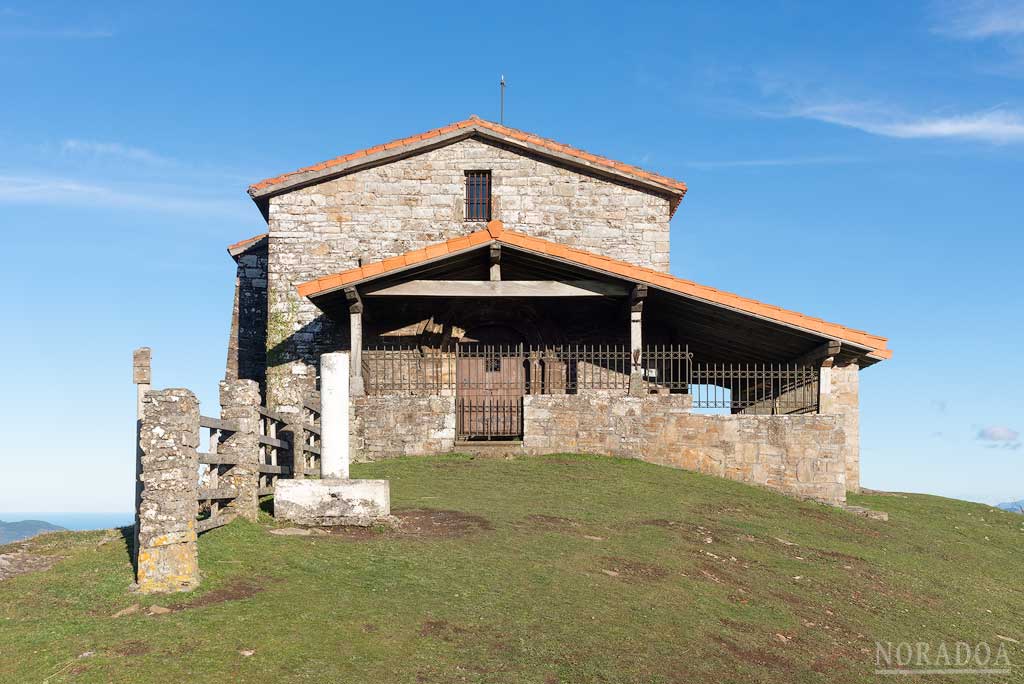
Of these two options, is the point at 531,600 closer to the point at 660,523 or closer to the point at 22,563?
the point at 660,523

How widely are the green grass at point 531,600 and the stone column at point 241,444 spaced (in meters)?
0.43

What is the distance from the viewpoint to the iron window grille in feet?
73.4

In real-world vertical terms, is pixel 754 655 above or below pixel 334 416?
below

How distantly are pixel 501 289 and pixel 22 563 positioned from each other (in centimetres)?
1063

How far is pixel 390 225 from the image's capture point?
22.1 metres

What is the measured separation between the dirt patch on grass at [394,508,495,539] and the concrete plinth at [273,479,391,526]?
41cm

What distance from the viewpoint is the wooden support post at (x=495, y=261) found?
1819cm

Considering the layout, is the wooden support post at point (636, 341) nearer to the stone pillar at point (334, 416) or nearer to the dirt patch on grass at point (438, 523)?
the dirt patch on grass at point (438, 523)

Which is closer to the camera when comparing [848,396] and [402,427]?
[402,427]

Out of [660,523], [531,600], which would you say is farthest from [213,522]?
[660,523]

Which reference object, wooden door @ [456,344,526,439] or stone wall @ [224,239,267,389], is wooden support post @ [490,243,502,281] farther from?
stone wall @ [224,239,267,389]

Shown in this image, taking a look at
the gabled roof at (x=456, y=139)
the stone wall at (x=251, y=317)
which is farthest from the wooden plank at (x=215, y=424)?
the stone wall at (x=251, y=317)

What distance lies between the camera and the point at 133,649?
695cm

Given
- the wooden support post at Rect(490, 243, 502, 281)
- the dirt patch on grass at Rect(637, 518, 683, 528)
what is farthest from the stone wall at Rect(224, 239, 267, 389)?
the dirt patch on grass at Rect(637, 518, 683, 528)
